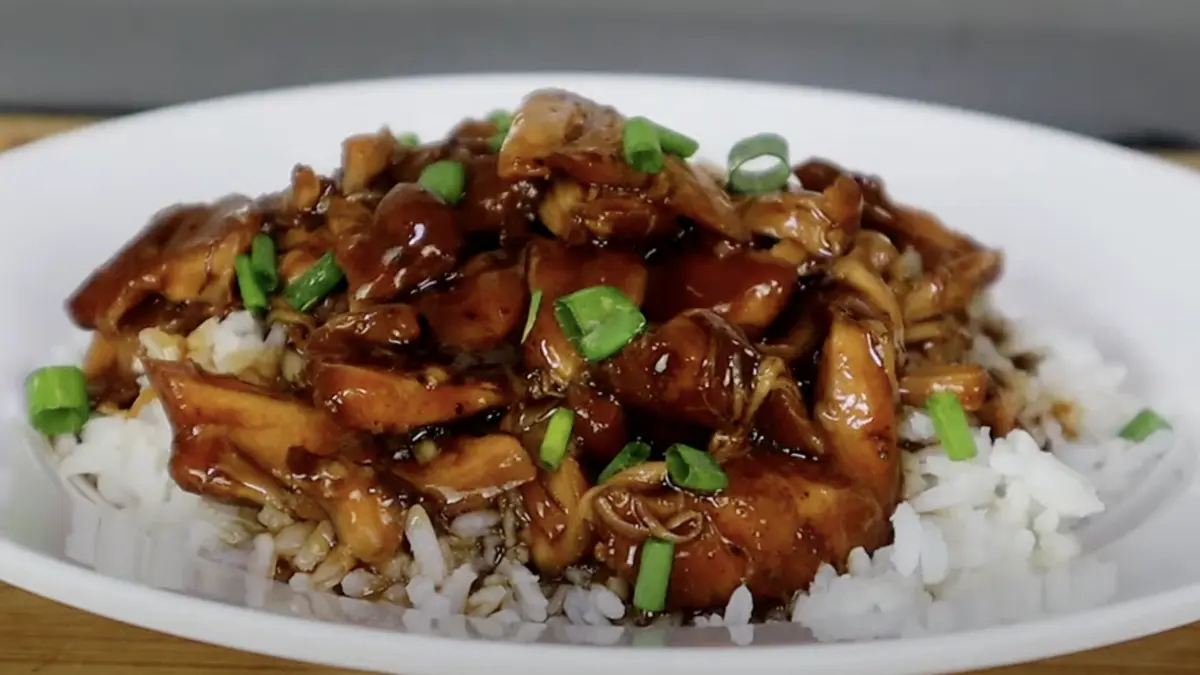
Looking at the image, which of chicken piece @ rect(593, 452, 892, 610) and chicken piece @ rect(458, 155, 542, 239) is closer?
chicken piece @ rect(593, 452, 892, 610)

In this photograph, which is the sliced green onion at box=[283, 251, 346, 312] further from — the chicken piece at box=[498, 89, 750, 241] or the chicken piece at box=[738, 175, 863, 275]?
the chicken piece at box=[738, 175, 863, 275]

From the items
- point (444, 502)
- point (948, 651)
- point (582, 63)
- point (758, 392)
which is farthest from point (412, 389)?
point (582, 63)

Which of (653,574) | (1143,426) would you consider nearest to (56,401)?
(653,574)

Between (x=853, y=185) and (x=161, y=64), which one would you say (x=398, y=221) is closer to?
(x=853, y=185)

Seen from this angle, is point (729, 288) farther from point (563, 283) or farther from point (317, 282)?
point (317, 282)

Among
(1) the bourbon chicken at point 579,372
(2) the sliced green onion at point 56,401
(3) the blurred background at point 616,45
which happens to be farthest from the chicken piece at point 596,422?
(3) the blurred background at point 616,45

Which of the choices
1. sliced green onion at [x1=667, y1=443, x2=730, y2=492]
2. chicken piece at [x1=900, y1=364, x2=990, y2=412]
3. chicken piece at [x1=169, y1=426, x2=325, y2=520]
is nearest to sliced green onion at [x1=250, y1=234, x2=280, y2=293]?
chicken piece at [x1=169, y1=426, x2=325, y2=520]
